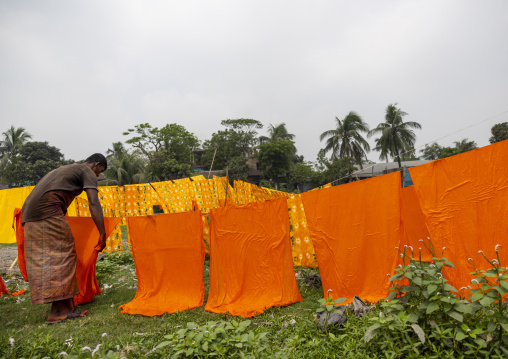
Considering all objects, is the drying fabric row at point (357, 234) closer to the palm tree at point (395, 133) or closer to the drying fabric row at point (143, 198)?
the drying fabric row at point (143, 198)

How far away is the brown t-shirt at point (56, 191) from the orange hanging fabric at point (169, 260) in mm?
876

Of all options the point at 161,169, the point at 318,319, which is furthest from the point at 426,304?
the point at 161,169

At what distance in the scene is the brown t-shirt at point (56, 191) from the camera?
3.78 metres

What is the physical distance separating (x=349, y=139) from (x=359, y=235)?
35.4 meters

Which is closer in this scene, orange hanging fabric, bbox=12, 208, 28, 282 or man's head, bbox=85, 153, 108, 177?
orange hanging fabric, bbox=12, 208, 28, 282

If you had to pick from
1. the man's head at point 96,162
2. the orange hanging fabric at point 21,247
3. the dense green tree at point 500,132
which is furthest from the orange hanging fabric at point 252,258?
the dense green tree at point 500,132

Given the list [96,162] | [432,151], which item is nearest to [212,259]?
[96,162]

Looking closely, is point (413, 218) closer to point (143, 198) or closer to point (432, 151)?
point (143, 198)

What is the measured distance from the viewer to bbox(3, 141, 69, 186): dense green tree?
32.4 meters

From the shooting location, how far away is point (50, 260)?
372cm

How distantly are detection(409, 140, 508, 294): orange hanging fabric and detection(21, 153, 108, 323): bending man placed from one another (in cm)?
381

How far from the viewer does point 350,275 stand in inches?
144

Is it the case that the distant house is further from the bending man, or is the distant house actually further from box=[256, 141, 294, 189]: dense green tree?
box=[256, 141, 294, 189]: dense green tree

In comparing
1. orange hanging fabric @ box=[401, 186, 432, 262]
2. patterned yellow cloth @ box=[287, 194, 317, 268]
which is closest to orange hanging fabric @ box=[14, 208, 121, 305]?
patterned yellow cloth @ box=[287, 194, 317, 268]
